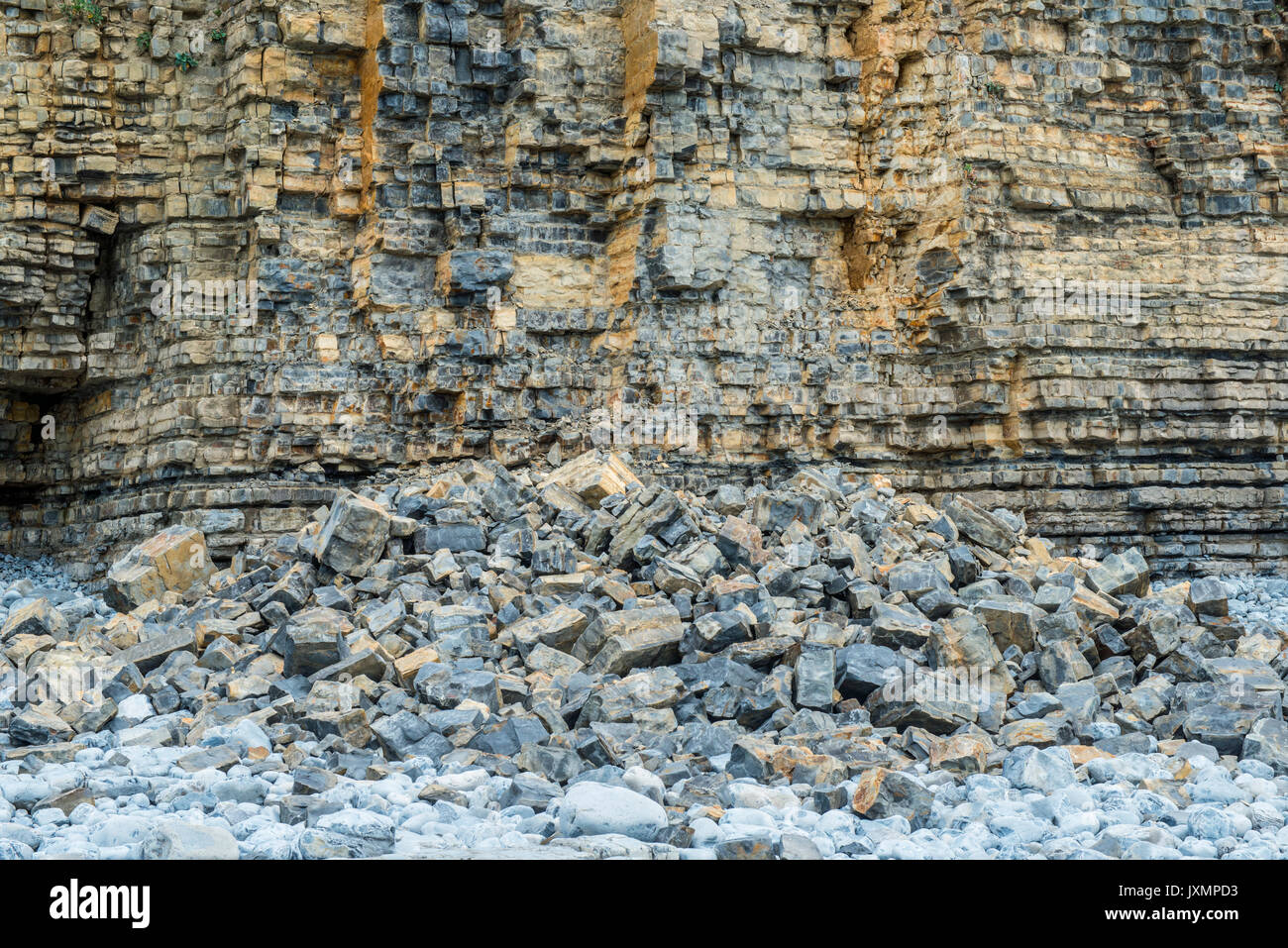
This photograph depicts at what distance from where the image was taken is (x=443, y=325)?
14.0 m

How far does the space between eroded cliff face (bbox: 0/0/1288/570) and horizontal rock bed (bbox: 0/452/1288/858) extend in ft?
9.24

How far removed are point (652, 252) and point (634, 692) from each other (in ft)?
24.3

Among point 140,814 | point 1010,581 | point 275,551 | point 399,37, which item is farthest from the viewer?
point 399,37

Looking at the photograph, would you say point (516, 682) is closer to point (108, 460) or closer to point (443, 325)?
point (443, 325)

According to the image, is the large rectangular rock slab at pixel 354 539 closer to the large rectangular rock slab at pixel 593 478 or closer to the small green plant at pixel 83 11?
the large rectangular rock slab at pixel 593 478

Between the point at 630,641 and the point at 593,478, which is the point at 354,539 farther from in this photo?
the point at 630,641

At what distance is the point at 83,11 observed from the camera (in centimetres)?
1399

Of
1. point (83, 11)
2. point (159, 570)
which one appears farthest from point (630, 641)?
point (83, 11)

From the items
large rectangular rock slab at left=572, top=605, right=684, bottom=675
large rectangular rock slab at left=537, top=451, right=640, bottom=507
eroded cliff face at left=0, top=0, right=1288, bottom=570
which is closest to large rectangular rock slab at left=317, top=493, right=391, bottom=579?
large rectangular rock slab at left=537, top=451, right=640, bottom=507

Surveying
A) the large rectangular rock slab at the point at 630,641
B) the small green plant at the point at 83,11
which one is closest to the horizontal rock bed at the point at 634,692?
the large rectangular rock slab at the point at 630,641

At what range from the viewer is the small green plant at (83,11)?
1396 centimetres

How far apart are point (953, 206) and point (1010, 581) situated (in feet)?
21.9

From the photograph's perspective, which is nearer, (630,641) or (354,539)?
(630,641)

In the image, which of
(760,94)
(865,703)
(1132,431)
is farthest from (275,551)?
(1132,431)
